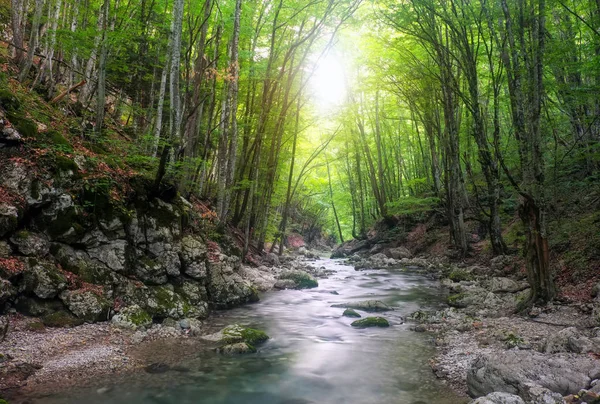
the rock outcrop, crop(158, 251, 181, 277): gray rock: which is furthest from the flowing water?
crop(158, 251, 181, 277): gray rock

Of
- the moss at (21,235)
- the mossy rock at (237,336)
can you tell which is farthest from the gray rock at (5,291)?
the mossy rock at (237,336)

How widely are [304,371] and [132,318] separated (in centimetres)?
345

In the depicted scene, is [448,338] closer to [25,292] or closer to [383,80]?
[25,292]

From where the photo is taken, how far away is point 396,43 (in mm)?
15703

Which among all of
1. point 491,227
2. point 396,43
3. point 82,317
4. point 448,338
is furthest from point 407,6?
point 82,317

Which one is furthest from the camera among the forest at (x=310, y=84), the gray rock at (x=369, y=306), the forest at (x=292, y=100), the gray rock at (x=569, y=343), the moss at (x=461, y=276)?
the moss at (x=461, y=276)

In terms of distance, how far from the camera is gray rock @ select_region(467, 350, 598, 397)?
13.6ft

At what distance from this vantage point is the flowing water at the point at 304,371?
4977 millimetres

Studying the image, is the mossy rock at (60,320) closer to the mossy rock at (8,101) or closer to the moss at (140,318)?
the moss at (140,318)

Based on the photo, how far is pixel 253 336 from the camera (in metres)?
7.48

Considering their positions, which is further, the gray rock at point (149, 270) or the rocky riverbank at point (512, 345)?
the gray rock at point (149, 270)

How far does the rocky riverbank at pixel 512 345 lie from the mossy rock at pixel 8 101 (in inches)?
366

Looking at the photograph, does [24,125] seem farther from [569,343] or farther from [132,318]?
[569,343]

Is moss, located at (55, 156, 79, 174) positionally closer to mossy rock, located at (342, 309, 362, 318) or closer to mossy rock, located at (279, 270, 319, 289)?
mossy rock, located at (342, 309, 362, 318)
